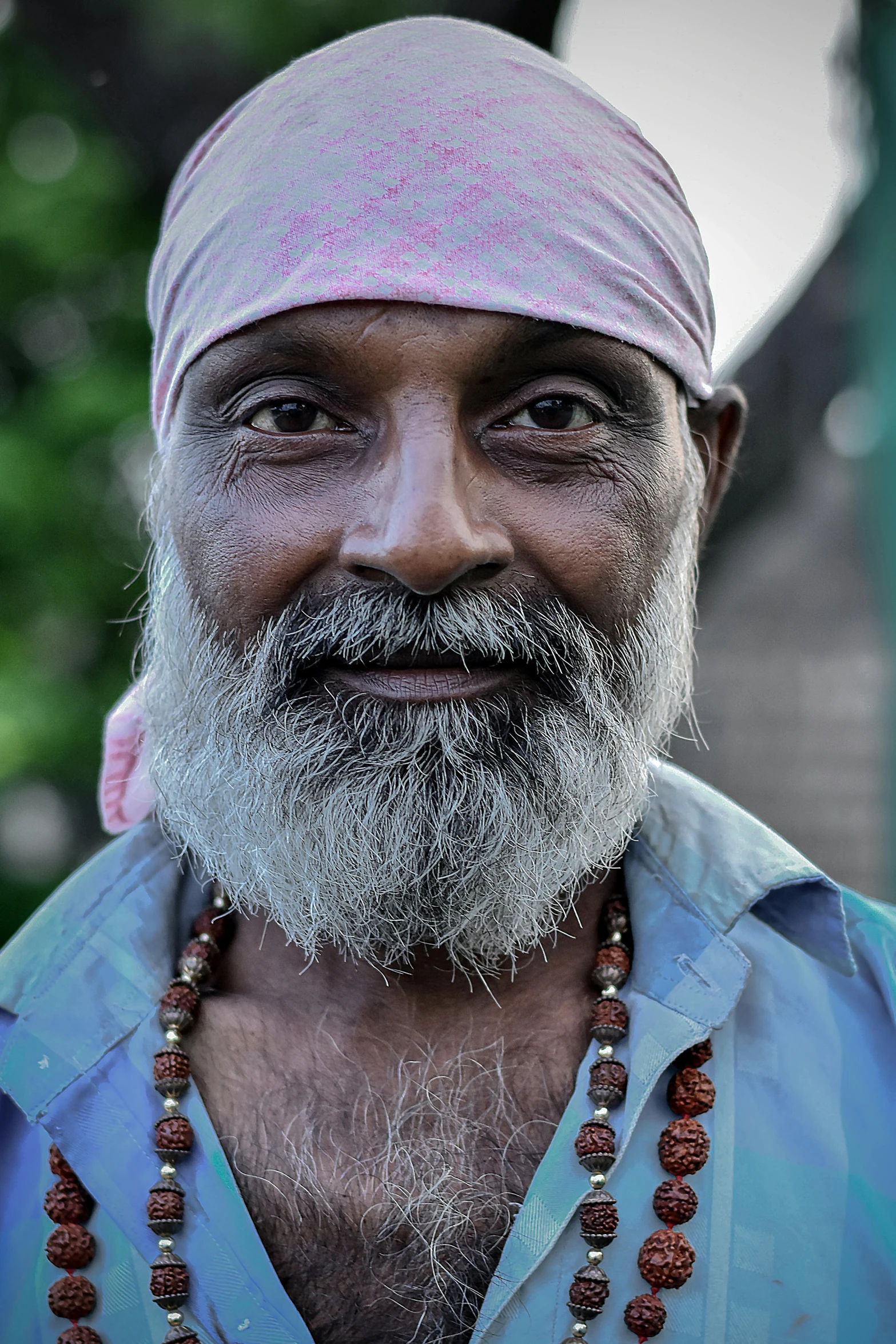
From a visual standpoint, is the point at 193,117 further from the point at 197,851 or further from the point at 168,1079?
the point at 168,1079

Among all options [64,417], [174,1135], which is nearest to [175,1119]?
[174,1135]

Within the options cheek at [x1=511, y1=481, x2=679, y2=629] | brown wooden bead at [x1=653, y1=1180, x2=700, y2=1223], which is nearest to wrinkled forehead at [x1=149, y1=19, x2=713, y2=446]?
cheek at [x1=511, y1=481, x2=679, y2=629]

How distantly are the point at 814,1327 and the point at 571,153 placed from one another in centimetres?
181

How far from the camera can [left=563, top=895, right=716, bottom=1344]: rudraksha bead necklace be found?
4.89 ft

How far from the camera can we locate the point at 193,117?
166 inches

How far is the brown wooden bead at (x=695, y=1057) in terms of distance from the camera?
1.65 metres

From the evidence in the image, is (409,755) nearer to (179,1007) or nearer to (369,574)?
(369,574)

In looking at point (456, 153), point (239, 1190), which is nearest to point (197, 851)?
point (239, 1190)

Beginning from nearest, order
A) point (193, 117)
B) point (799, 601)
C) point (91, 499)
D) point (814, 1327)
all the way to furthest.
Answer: point (814, 1327) → point (193, 117) → point (91, 499) → point (799, 601)

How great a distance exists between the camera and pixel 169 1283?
59.7 inches

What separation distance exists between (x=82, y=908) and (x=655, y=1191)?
106 cm

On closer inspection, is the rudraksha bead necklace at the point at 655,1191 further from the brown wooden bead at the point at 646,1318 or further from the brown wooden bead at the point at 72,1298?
the brown wooden bead at the point at 72,1298

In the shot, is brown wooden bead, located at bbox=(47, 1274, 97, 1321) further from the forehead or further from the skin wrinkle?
the forehead

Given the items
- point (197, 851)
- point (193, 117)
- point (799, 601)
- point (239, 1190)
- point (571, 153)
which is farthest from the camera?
point (799, 601)
